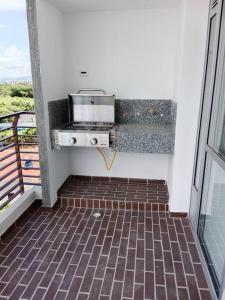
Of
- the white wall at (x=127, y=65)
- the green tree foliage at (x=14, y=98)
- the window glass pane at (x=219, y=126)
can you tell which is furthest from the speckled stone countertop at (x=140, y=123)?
the green tree foliage at (x=14, y=98)

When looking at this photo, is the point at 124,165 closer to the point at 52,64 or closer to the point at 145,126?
the point at 145,126

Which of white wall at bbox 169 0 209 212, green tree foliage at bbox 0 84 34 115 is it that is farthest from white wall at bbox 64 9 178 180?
green tree foliage at bbox 0 84 34 115

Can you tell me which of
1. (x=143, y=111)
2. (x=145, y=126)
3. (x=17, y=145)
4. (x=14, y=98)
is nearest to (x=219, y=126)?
(x=145, y=126)

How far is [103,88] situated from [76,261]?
78.0 inches

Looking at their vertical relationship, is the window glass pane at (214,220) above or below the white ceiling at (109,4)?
below

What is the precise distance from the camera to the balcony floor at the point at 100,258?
5.30ft

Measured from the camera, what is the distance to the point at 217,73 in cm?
173

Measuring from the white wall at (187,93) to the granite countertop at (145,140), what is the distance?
4.7 inches

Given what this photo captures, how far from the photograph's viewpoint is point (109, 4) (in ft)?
8.03

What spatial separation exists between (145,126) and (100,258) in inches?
60.4

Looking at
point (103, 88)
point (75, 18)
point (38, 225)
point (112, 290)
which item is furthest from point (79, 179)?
point (75, 18)

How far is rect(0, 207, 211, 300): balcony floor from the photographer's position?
5.30ft

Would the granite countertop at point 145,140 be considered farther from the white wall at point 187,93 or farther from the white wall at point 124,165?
the white wall at point 124,165

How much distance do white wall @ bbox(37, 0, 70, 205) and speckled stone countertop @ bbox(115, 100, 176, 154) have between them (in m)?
0.75
